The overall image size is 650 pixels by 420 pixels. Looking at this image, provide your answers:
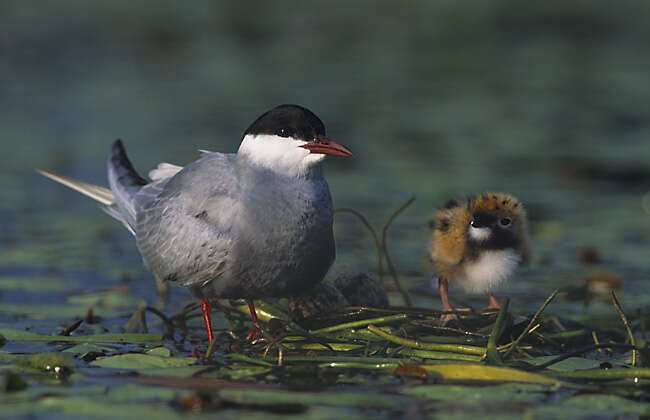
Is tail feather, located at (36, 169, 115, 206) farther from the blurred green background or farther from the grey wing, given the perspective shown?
the grey wing

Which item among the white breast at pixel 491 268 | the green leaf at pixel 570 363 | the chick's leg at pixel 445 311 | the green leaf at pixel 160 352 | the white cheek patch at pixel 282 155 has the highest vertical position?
the white cheek patch at pixel 282 155

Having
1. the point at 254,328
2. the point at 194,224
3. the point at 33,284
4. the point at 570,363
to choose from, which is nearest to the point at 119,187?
the point at 33,284

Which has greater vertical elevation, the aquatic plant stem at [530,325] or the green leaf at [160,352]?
the aquatic plant stem at [530,325]

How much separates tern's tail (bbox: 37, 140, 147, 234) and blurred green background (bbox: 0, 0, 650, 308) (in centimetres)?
63

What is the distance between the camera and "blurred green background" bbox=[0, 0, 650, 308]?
26.3 feet

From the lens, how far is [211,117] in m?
12.9

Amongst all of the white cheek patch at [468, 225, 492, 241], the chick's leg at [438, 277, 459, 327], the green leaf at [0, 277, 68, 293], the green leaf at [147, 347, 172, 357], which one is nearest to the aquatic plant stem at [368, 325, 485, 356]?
the chick's leg at [438, 277, 459, 327]

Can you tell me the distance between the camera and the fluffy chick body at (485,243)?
17.8 ft

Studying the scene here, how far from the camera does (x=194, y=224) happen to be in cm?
526

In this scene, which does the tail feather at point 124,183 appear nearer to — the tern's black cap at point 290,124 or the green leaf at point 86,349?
the green leaf at point 86,349

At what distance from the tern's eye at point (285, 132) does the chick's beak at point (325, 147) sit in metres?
0.10

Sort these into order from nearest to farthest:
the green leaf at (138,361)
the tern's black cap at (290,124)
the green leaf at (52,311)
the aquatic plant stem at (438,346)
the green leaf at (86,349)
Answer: the green leaf at (138,361), the aquatic plant stem at (438,346), the green leaf at (86,349), the tern's black cap at (290,124), the green leaf at (52,311)

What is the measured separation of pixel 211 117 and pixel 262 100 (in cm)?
106

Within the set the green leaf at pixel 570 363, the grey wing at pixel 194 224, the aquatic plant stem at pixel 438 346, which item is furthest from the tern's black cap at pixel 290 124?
the green leaf at pixel 570 363
